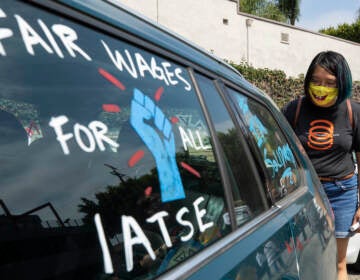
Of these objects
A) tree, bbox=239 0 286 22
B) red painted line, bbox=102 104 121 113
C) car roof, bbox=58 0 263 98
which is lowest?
red painted line, bbox=102 104 121 113

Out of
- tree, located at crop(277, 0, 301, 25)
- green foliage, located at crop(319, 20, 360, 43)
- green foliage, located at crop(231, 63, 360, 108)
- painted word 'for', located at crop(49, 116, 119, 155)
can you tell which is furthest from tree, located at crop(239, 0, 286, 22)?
painted word 'for', located at crop(49, 116, 119, 155)

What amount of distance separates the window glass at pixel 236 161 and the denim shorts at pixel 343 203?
140 cm

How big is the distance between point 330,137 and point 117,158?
2047 mm

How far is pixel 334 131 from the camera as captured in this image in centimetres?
263

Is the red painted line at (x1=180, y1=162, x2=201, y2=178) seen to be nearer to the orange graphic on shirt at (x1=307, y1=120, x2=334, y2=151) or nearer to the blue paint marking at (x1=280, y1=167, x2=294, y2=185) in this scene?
the blue paint marking at (x1=280, y1=167, x2=294, y2=185)

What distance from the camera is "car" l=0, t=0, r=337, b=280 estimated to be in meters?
0.78

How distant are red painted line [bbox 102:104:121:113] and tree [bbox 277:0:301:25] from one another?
3789 centimetres

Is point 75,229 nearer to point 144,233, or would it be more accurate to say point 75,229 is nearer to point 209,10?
point 144,233

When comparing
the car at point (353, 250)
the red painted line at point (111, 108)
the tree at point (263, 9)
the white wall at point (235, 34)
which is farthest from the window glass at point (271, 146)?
the tree at point (263, 9)

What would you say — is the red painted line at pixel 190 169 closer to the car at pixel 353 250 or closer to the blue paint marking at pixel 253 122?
the blue paint marking at pixel 253 122

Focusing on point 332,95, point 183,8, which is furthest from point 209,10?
point 332,95

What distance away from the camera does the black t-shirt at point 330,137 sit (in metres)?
2.63

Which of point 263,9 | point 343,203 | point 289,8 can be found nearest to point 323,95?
point 343,203

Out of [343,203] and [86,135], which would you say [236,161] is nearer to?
[86,135]
